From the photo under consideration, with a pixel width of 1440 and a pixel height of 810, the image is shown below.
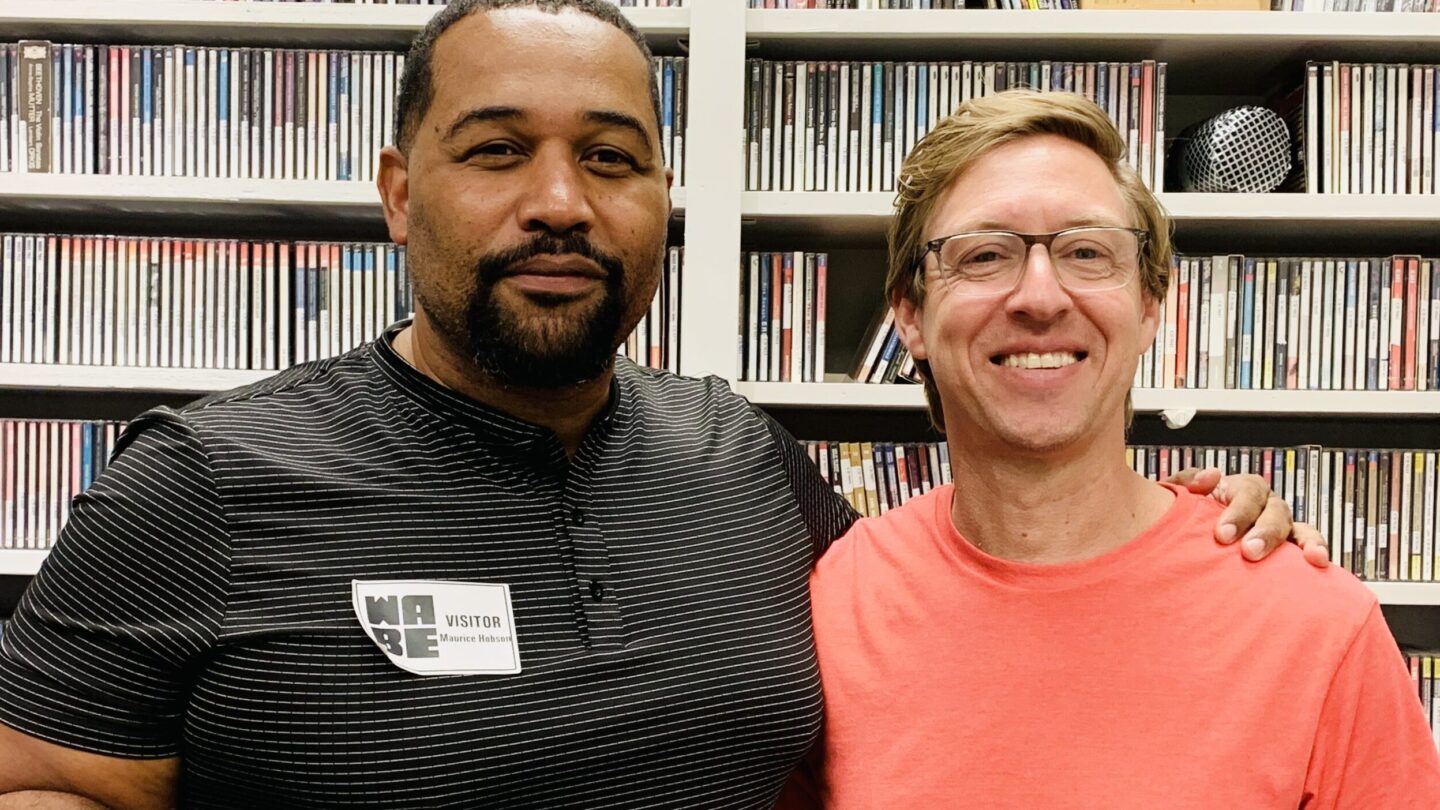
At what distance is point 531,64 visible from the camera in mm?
1020

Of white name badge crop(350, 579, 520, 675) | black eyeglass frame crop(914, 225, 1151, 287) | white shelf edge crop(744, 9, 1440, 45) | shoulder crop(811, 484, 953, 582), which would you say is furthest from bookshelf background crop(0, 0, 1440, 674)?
white name badge crop(350, 579, 520, 675)

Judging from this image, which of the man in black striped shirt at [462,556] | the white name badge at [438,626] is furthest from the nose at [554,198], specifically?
the white name badge at [438,626]

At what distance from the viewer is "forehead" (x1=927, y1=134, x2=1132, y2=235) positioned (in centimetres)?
106

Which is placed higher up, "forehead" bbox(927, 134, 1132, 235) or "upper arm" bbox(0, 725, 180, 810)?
"forehead" bbox(927, 134, 1132, 235)

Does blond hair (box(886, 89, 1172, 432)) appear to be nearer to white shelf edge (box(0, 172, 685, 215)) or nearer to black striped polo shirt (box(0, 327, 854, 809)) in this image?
black striped polo shirt (box(0, 327, 854, 809))

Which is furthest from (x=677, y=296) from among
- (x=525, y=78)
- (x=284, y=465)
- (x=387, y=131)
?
(x=284, y=465)

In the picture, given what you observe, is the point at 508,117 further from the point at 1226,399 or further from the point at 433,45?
the point at 1226,399

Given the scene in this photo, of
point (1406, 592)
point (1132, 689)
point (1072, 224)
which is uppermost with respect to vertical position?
point (1072, 224)

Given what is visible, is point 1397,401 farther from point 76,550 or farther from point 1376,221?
point 76,550

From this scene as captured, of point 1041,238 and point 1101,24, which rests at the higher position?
point 1101,24

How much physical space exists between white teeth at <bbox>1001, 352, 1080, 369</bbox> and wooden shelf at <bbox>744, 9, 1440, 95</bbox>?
0.92 metres

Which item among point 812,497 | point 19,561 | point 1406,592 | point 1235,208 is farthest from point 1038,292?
point 19,561

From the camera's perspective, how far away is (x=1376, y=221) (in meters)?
1.81

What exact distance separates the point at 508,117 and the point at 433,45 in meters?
0.15
